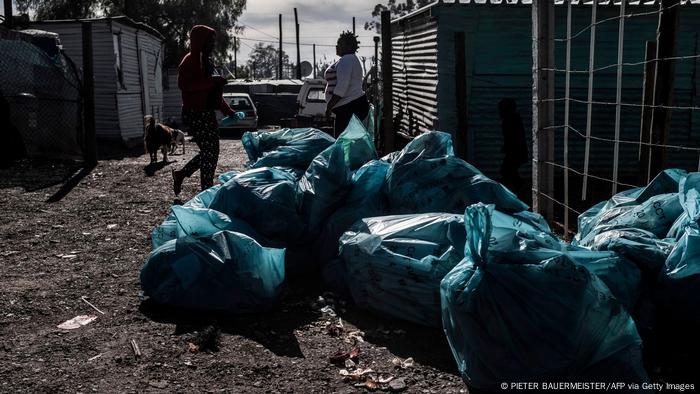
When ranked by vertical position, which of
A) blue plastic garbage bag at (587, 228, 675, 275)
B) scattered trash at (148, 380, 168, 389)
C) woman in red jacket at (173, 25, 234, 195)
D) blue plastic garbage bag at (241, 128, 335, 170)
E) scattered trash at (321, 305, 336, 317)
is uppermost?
woman in red jacket at (173, 25, 234, 195)

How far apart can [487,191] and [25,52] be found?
9.49m

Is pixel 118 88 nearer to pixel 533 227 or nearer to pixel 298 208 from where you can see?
pixel 298 208

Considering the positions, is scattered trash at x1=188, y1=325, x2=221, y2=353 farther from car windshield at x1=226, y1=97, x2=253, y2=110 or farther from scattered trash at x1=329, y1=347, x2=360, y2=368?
car windshield at x1=226, y1=97, x2=253, y2=110

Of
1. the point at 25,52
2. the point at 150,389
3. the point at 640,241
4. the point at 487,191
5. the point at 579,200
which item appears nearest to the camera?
the point at 150,389

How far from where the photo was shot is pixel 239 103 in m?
23.1

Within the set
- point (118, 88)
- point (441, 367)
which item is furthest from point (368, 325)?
point (118, 88)

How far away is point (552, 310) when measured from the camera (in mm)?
2605

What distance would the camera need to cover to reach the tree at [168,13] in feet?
106

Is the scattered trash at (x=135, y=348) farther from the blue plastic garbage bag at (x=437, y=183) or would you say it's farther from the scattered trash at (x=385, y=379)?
the blue plastic garbage bag at (x=437, y=183)

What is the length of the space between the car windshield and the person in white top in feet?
52.8

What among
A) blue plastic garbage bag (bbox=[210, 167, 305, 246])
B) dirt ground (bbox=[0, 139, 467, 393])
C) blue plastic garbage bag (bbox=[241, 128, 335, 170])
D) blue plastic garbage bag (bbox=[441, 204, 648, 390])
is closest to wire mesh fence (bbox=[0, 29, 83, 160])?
dirt ground (bbox=[0, 139, 467, 393])

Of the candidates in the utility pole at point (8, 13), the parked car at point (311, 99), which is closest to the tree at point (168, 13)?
the parked car at point (311, 99)

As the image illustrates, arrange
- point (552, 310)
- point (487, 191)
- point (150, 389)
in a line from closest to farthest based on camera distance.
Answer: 1. point (552, 310)
2. point (150, 389)
3. point (487, 191)

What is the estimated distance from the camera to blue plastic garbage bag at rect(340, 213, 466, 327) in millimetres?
3346
